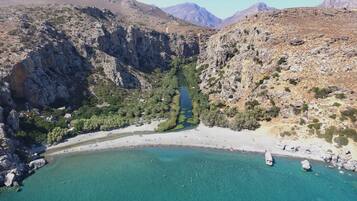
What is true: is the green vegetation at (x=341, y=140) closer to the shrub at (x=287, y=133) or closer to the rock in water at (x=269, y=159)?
the shrub at (x=287, y=133)

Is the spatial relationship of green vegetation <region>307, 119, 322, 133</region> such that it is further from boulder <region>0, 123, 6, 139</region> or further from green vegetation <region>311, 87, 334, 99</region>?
boulder <region>0, 123, 6, 139</region>

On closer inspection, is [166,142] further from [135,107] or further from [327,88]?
[327,88]

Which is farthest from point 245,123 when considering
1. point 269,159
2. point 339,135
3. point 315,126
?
point 339,135

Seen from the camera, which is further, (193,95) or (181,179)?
(193,95)

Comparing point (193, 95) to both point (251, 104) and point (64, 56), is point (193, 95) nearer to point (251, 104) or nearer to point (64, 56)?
point (251, 104)

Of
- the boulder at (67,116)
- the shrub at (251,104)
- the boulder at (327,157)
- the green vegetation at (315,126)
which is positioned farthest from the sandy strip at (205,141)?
the shrub at (251,104)

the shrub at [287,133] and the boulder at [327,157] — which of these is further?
the shrub at [287,133]
